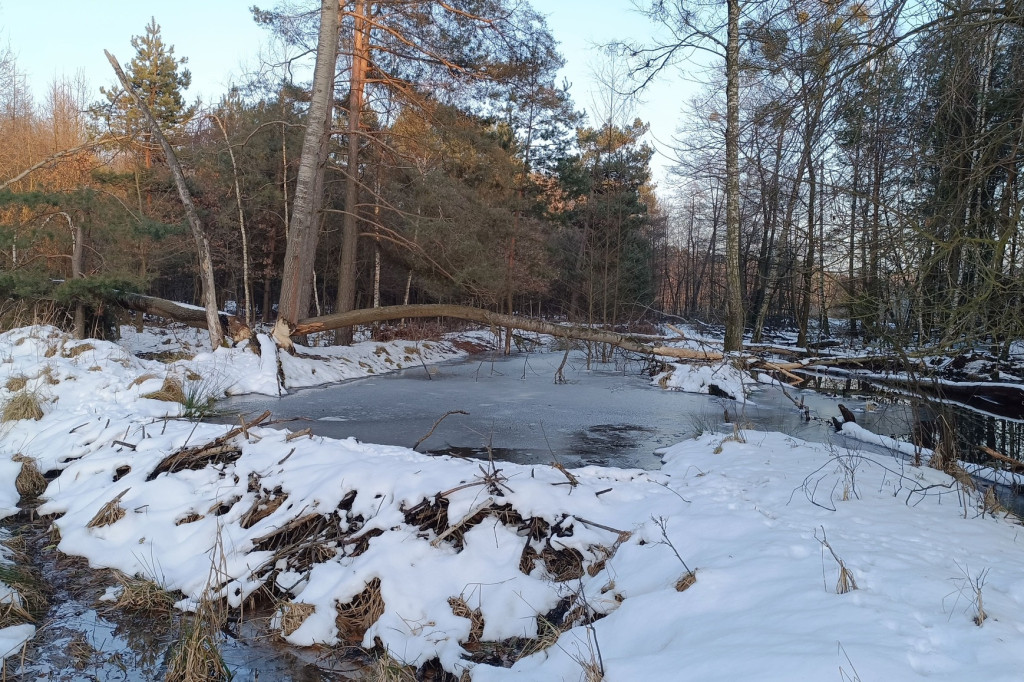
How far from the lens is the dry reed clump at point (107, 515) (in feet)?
15.0

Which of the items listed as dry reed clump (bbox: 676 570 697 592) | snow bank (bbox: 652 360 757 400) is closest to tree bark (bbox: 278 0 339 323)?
snow bank (bbox: 652 360 757 400)

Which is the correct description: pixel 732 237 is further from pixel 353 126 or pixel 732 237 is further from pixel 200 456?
pixel 200 456

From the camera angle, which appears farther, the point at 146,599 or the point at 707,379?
the point at 707,379

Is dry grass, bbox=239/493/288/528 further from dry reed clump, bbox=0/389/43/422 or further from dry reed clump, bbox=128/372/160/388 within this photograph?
dry reed clump, bbox=128/372/160/388

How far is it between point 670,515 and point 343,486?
2.26m

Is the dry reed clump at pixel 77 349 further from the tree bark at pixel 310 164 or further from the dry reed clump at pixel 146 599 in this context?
the dry reed clump at pixel 146 599

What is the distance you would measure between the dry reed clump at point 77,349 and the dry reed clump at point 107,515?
19.8 ft

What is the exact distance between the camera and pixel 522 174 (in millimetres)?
25797

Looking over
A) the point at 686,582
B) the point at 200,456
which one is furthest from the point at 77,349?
the point at 686,582

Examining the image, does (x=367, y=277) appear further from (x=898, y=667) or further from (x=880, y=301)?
(x=898, y=667)

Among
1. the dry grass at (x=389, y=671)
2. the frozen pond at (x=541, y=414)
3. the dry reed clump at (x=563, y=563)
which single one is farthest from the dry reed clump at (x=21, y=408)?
the dry reed clump at (x=563, y=563)

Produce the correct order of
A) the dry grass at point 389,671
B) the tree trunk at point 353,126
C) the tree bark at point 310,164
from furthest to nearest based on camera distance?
the tree trunk at point 353,126, the tree bark at point 310,164, the dry grass at point 389,671

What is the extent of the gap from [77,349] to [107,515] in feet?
20.9

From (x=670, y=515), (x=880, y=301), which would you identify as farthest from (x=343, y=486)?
(x=880, y=301)
